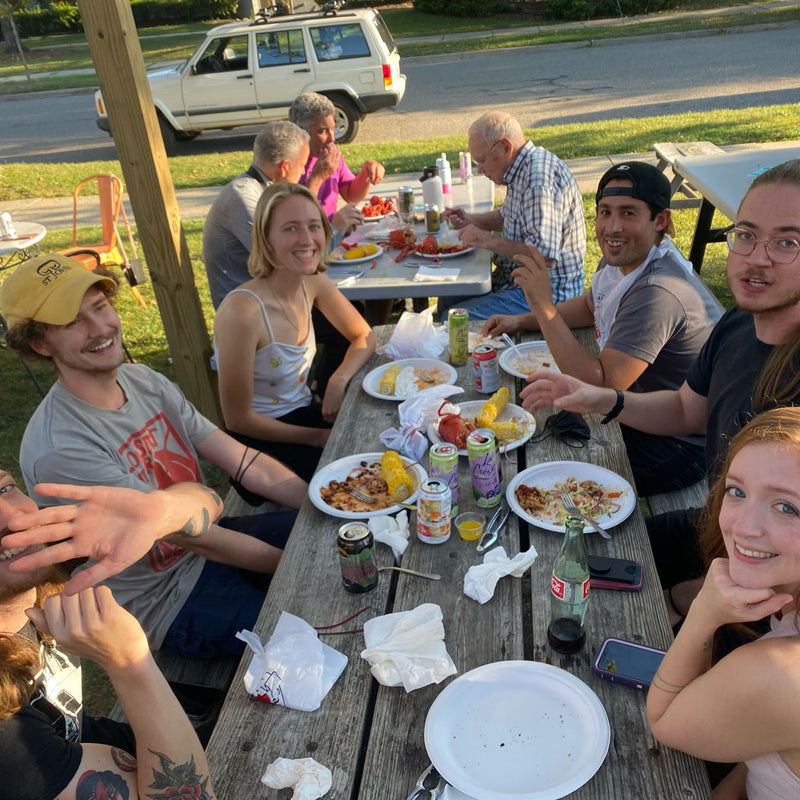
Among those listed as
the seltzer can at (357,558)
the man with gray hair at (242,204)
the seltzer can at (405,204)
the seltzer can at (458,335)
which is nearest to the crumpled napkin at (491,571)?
the seltzer can at (357,558)

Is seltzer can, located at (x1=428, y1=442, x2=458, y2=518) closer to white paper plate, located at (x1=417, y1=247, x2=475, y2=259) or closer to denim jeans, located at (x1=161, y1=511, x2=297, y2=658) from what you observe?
denim jeans, located at (x1=161, y1=511, x2=297, y2=658)

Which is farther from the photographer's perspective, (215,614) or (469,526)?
(215,614)

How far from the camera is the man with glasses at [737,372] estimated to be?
2.19m

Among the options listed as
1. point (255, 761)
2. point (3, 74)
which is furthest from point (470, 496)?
point (3, 74)

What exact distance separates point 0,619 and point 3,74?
24394 mm

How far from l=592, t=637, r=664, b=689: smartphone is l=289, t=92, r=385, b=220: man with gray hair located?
419 cm

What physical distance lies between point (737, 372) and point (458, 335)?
4.14 ft

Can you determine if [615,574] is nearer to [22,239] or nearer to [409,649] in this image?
[409,649]

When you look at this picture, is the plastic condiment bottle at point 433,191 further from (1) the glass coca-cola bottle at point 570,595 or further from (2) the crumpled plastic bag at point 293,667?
(2) the crumpled plastic bag at point 293,667

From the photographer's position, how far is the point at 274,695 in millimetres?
1705

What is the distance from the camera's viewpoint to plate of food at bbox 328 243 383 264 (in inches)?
183

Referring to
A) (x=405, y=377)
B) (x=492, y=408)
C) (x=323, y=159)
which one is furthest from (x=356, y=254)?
(x=492, y=408)

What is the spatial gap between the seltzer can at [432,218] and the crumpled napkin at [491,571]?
138 inches

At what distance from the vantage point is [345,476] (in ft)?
8.38
